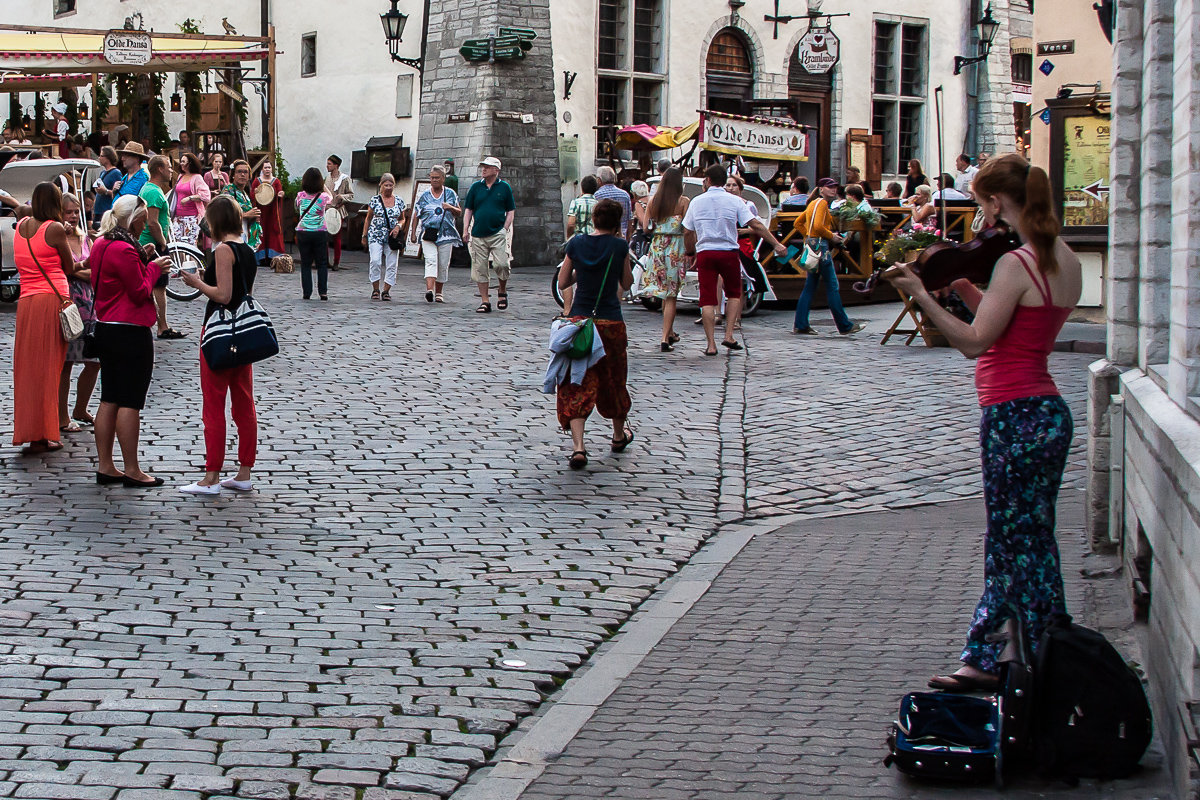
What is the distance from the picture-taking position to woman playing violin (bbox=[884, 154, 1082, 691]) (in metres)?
4.98

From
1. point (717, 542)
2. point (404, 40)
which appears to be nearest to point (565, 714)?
point (717, 542)

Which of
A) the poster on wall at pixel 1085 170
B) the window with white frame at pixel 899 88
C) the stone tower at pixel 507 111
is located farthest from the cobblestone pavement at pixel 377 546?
the window with white frame at pixel 899 88

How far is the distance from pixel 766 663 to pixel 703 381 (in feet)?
24.3

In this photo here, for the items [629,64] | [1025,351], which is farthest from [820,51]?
[1025,351]

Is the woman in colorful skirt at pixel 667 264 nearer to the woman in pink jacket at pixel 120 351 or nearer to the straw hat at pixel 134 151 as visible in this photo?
the woman in pink jacket at pixel 120 351

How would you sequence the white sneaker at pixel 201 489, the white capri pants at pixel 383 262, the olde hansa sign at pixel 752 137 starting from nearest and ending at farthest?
the white sneaker at pixel 201 489 < the white capri pants at pixel 383 262 < the olde hansa sign at pixel 752 137

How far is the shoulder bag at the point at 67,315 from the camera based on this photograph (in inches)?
386

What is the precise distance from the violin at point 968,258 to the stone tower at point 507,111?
71.9ft

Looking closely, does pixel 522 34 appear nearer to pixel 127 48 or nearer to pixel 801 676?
pixel 127 48

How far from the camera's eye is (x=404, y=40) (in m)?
29.0

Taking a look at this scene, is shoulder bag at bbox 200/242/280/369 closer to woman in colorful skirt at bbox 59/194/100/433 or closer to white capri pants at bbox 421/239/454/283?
woman in colorful skirt at bbox 59/194/100/433

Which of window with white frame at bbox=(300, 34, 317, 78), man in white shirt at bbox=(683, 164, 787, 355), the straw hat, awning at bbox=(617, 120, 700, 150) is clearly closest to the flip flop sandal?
man in white shirt at bbox=(683, 164, 787, 355)

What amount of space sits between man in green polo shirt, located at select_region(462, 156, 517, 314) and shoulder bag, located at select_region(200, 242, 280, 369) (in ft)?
29.8

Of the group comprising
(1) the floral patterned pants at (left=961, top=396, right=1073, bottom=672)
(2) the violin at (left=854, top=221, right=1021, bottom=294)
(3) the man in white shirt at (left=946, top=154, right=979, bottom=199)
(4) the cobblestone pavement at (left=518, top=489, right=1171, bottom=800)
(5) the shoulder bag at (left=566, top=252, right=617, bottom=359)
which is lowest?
(4) the cobblestone pavement at (left=518, top=489, right=1171, bottom=800)
